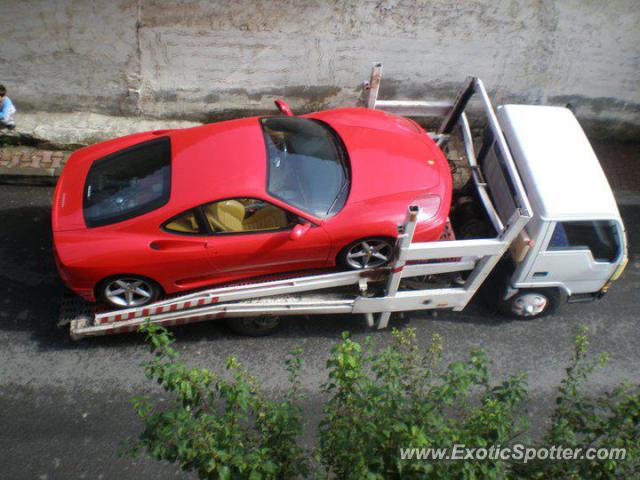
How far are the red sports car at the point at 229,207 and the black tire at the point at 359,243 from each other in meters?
0.01

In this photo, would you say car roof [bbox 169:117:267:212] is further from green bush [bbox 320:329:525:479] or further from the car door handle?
green bush [bbox 320:329:525:479]

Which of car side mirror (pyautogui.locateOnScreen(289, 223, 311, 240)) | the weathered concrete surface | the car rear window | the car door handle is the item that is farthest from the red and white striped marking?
the weathered concrete surface

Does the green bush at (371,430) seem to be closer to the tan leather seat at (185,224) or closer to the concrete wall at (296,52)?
the tan leather seat at (185,224)

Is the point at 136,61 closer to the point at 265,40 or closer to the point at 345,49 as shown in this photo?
the point at 265,40

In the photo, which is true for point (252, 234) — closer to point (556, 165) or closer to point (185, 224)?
point (185, 224)

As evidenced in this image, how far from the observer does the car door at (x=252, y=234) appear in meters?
5.27

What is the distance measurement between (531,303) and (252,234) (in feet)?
10.2

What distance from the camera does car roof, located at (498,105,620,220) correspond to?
5.55 m

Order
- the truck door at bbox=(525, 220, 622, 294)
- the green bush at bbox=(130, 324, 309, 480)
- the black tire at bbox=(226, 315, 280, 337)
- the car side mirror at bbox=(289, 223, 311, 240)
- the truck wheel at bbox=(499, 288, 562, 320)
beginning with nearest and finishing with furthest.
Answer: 1. the green bush at bbox=(130, 324, 309, 480)
2. the car side mirror at bbox=(289, 223, 311, 240)
3. the truck door at bbox=(525, 220, 622, 294)
4. the black tire at bbox=(226, 315, 280, 337)
5. the truck wheel at bbox=(499, 288, 562, 320)

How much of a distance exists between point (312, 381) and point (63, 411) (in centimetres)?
236

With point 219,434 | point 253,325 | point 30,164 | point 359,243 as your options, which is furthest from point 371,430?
point 30,164

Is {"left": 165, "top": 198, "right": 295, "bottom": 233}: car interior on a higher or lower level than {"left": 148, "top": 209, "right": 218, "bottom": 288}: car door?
higher

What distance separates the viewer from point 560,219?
17.9ft

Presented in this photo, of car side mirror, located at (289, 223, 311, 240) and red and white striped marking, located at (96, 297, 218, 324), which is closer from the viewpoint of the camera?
car side mirror, located at (289, 223, 311, 240)
